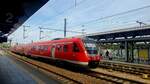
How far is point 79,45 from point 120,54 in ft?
64.2

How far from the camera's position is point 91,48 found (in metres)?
20.7

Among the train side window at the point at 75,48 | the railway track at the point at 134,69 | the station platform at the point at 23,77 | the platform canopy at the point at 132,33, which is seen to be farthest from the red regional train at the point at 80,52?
the platform canopy at the point at 132,33

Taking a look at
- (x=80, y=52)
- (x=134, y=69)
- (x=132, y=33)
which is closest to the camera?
(x=80, y=52)

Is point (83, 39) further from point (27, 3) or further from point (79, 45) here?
point (27, 3)

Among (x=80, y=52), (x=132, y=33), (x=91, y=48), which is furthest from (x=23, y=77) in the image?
(x=132, y=33)

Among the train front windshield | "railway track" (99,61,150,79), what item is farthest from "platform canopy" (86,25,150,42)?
the train front windshield

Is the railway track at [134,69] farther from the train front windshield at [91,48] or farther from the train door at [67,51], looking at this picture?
the train door at [67,51]

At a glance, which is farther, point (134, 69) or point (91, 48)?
point (134, 69)

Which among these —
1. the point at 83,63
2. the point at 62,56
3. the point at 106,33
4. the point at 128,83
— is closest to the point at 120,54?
the point at 106,33

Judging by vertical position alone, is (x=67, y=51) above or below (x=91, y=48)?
below

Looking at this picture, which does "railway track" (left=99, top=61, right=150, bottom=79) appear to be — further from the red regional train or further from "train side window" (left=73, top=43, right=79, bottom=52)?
"train side window" (left=73, top=43, right=79, bottom=52)

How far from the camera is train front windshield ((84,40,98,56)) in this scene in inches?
795

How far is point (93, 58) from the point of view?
20000 millimetres

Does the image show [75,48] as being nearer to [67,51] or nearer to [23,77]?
[67,51]
